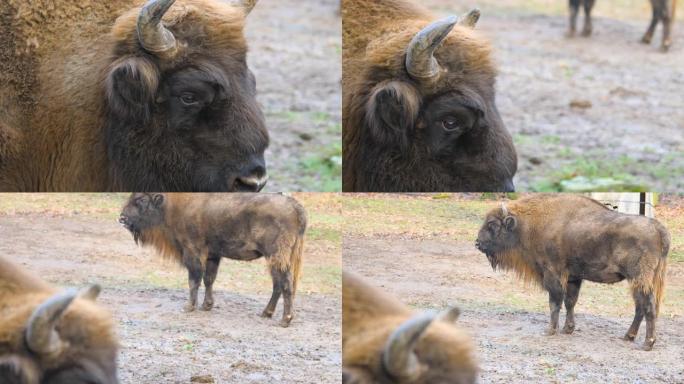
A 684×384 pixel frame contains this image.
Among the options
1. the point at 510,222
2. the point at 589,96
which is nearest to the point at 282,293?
the point at 510,222

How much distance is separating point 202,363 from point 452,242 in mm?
898

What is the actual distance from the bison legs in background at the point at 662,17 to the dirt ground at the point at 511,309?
1.34m

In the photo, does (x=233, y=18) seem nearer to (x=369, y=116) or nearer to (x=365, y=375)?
(x=369, y=116)

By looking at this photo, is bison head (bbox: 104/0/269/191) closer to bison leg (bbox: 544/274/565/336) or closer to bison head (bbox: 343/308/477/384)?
bison head (bbox: 343/308/477/384)

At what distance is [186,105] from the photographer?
282cm

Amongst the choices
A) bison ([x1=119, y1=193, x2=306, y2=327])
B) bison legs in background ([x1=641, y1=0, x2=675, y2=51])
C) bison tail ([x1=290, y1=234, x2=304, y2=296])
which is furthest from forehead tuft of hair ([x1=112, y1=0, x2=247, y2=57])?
bison legs in background ([x1=641, y1=0, x2=675, y2=51])

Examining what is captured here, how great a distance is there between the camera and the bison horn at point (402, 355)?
291 cm

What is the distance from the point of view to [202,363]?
11.5 feet

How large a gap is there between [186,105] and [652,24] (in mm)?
2729

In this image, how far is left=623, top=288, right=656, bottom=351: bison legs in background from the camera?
3.48 metres

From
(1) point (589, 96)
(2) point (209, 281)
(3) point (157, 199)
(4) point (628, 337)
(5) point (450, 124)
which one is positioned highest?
(5) point (450, 124)

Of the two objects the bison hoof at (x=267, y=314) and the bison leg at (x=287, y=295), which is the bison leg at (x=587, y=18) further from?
the bison hoof at (x=267, y=314)

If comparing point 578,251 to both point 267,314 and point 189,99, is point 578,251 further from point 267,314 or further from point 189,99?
point 189,99

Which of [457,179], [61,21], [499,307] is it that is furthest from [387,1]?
[499,307]
